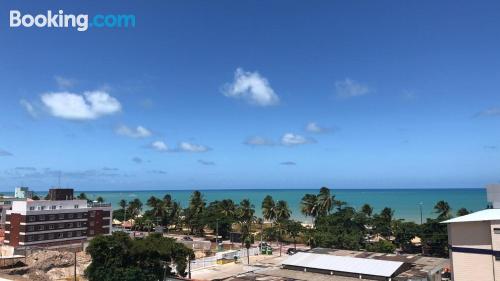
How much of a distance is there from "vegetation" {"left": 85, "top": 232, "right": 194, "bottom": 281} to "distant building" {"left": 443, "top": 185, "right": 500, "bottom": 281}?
99.8 ft

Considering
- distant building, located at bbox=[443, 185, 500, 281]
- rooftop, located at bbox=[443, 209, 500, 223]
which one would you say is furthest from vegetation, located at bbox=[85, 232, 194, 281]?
rooftop, located at bbox=[443, 209, 500, 223]

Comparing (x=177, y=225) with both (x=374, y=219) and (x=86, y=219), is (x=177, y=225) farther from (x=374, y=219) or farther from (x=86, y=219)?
(x=374, y=219)

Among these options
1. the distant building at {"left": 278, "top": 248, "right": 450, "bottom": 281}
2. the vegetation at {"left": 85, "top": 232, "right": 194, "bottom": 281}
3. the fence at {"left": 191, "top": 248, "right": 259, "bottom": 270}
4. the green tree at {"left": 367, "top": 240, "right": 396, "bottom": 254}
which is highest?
the vegetation at {"left": 85, "top": 232, "right": 194, "bottom": 281}

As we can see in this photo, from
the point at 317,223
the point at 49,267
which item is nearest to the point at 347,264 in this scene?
the point at 317,223

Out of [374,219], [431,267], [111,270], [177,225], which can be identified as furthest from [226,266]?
[177,225]

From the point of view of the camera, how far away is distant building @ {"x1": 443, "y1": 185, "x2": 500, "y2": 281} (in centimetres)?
4122

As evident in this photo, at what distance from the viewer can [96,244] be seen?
1871 inches

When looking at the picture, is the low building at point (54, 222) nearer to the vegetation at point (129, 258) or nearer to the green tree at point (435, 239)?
the vegetation at point (129, 258)

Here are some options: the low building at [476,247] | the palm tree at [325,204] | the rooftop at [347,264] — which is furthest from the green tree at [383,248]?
the low building at [476,247]

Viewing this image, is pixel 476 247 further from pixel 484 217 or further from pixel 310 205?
pixel 310 205

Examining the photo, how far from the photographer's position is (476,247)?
42.5 meters

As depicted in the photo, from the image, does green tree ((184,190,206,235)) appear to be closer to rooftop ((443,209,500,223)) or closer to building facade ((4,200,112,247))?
building facade ((4,200,112,247))

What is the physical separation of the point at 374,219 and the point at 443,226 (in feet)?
61.3

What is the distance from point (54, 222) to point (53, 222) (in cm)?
20
